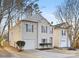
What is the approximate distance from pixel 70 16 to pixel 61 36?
356mm

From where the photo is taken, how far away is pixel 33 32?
2.35 m

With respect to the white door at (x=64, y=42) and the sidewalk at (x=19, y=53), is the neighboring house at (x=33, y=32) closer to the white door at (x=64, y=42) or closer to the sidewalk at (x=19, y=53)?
the sidewalk at (x=19, y=53)

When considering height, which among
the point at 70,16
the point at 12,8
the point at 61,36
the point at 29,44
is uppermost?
the point at 12,8

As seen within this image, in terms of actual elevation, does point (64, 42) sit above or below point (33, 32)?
below

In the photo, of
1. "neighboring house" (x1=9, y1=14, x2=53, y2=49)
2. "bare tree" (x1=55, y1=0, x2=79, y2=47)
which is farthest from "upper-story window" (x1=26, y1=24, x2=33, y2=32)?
"bare tree" (x1=55, y1=0, x2=79, y2=47)

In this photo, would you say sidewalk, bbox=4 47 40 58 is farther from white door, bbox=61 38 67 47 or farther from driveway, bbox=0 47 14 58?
white door, bbox=61 38 67 47

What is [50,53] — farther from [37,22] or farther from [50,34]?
[37,22]

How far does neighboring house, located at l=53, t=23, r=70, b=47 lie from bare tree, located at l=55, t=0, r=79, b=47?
0.06 metres

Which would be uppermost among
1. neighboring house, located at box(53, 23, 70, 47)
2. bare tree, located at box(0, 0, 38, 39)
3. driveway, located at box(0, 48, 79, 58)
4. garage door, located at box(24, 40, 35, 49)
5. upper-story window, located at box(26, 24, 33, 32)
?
bare tree, located at box(0, 0, 38, 39)

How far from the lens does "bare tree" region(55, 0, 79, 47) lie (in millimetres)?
2340

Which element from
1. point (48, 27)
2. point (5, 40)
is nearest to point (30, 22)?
point (48, 27)

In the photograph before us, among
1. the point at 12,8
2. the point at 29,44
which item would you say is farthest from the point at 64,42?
the point at 12,8

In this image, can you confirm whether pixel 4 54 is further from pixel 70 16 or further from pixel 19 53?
pixel 70 16

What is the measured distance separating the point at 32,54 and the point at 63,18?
2.53 ft
